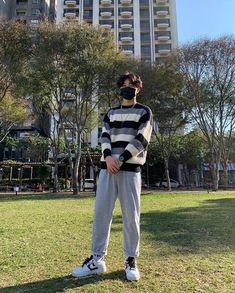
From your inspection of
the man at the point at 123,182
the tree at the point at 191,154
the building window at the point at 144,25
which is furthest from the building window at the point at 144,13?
the man at the point at 123,182

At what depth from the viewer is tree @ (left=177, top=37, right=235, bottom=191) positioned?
78.6 ft

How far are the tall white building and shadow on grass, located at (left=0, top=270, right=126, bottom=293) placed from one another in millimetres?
61632

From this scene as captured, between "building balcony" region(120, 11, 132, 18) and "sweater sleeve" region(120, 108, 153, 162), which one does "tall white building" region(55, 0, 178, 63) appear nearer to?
"building balcony" region(120, 11, 132, 18)

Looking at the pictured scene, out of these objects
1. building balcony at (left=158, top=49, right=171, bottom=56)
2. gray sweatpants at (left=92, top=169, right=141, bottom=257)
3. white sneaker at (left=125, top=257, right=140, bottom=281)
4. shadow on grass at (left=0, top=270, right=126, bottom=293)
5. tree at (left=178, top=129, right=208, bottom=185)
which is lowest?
shadow on grass at (left=0, top=270, right=126, bottom=293)

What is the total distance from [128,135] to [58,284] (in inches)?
59.7

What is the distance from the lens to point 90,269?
325 centimetres

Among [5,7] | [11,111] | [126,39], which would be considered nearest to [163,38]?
[126,39]

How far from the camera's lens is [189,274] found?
10.9 feet

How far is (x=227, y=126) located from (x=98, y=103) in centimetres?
1092

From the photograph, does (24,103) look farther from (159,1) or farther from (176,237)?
(159,1)

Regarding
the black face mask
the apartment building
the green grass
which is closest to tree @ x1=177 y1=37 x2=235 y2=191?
the green grass

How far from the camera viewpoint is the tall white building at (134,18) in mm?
62406

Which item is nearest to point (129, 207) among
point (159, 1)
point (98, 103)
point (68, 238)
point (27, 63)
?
point (68, 238)

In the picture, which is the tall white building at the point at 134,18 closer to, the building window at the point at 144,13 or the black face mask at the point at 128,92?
the building window at the point at 144,13
